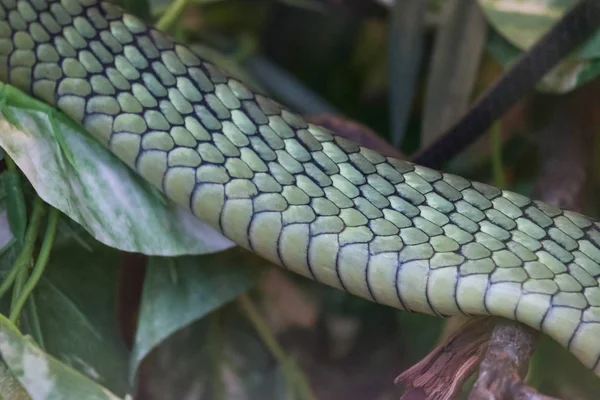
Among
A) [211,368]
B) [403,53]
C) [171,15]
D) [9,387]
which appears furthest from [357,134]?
[9,387]

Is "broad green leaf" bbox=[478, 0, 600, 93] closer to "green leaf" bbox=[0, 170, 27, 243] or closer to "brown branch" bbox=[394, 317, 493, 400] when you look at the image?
"brown branch" bbox=[394, 317, 493, 400]

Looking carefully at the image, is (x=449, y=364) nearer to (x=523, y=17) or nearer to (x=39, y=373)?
(x=39, y=373)

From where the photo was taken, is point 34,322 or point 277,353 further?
point 277,353

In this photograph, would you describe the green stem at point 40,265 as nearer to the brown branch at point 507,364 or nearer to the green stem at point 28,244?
the green stem at point 28,244

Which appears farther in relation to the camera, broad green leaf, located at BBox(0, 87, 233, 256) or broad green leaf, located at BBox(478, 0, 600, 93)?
broad green leaf, located at BBox(478, 0, 600, 93)

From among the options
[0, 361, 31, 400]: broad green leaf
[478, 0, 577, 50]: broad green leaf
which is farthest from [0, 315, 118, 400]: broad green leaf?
[478, 0, 577, 50]: broad green leaf
